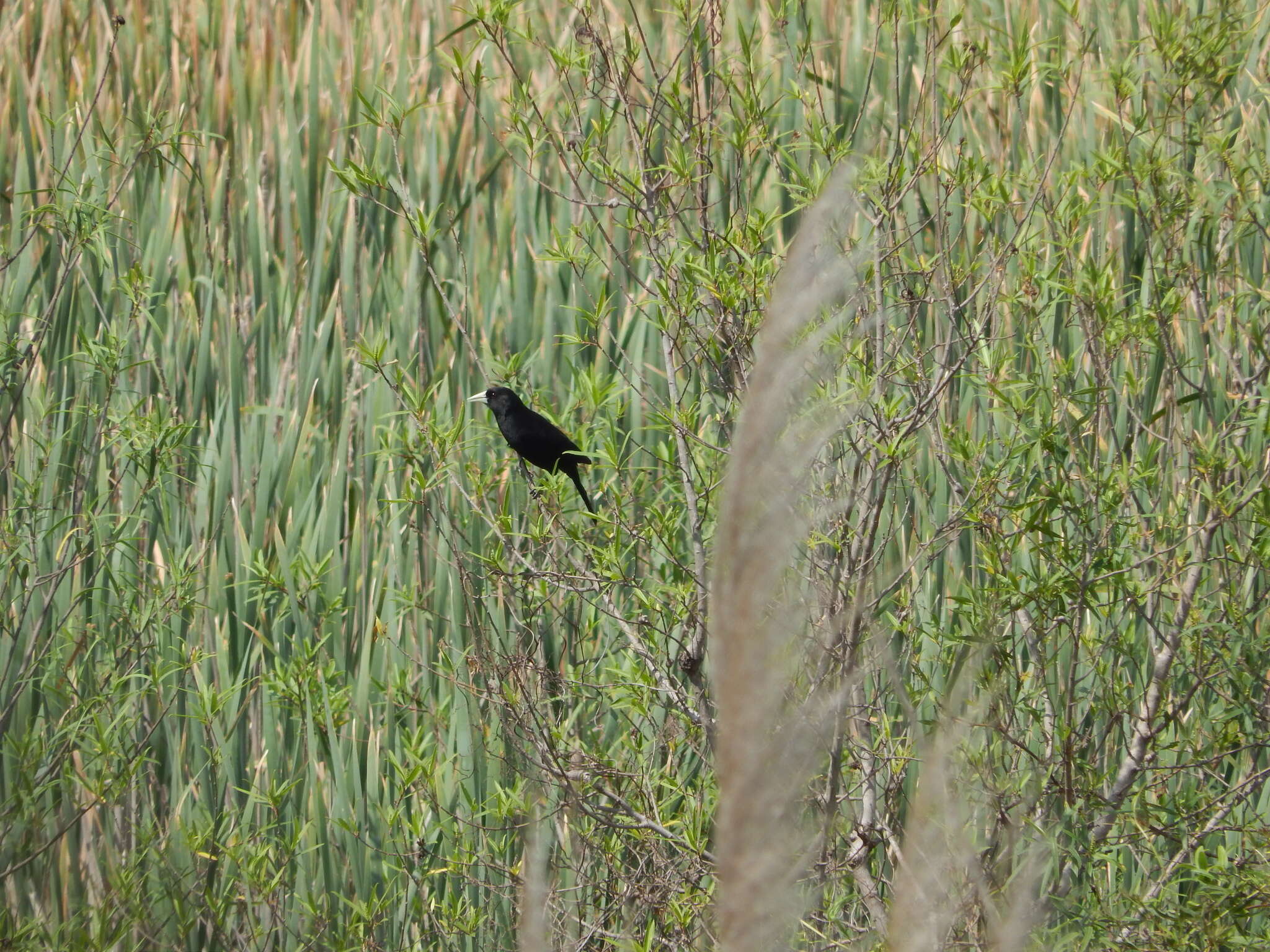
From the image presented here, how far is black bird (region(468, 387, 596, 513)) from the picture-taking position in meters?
3.27

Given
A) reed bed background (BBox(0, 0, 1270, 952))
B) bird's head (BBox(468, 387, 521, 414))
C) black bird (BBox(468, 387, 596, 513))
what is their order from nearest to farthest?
reed bed background (BBox(0, 0, 1270, 952)) → black bird (BBox(468, 387, 596, 513)) → bird's head (BBox(468, 387, 521, 414))

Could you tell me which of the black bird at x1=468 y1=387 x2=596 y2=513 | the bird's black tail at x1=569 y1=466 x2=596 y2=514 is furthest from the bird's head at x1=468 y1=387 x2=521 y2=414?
the bird's black tail at x1=569 y1=466 x2=596 y2=514

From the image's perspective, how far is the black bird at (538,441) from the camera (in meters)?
3.27

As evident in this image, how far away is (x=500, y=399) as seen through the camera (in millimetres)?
3471

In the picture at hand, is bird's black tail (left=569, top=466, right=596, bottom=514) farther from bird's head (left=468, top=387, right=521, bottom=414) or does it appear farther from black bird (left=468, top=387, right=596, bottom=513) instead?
bird's head (left=468, top=387, right=521, bottom=414)

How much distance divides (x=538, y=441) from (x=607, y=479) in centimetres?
31

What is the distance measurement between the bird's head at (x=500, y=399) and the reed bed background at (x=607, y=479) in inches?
3.9

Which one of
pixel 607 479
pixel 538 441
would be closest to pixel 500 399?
pixel 538 441

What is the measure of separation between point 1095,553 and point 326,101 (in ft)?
12.8

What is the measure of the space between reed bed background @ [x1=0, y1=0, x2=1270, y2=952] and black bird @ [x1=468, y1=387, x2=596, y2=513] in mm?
125

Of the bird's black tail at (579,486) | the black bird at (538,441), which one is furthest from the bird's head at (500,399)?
the bird's black tail at (579,486)

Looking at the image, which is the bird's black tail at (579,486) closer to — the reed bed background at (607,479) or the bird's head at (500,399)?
the reed bed background at (607,479)

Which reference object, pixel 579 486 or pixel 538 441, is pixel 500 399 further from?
pixel 579 486

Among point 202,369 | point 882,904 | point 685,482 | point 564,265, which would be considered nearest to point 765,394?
point 685,482
